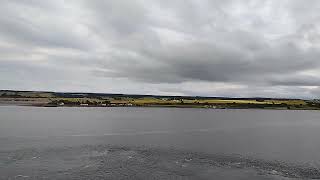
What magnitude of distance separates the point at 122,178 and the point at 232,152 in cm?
1763

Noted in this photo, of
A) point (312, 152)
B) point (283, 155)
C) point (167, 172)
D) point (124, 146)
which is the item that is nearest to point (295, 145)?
point (312, 152)

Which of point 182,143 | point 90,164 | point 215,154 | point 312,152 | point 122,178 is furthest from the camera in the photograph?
point 182,143

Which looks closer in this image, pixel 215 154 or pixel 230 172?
pixel 230 172

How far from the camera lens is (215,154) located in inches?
1516

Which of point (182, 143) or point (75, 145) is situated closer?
point (75, 145)

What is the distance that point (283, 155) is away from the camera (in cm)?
3931

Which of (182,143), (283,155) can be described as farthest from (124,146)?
(283,155)

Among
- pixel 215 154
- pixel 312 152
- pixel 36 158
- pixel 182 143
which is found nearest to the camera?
pixel 36 158

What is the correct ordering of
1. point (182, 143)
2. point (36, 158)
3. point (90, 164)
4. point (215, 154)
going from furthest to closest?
point (182, 143) < point (215, 154) < point (36, 158) < point (90, 164)

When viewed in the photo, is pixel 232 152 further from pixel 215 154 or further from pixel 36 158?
pixel 36 158

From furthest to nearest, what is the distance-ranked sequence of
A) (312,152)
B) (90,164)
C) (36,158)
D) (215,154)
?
1. (312,152)
2. (215,154)
3. (36,158)
4. (90,164)

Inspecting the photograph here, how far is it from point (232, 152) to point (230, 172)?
37.3 ft

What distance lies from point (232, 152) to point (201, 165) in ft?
30.8

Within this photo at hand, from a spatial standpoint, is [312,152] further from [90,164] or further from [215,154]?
[90,164]
